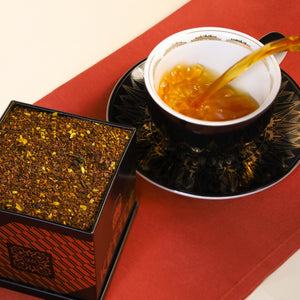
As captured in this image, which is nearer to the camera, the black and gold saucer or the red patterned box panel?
the red patterned box panel

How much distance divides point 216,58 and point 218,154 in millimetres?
186

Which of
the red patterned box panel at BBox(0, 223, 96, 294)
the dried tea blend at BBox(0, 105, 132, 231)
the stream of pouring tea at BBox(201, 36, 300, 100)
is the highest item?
the stream of pouring tea at BBox(201, 36, 300, 100)

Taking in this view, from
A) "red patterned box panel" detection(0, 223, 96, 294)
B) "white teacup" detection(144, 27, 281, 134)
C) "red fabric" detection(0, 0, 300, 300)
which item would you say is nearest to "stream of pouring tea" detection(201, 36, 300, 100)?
"white teacup" detection(144, 27, 281, 134)

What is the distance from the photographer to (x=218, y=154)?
751 mm

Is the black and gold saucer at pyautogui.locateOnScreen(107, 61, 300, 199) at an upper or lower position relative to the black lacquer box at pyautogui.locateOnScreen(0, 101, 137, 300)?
upper

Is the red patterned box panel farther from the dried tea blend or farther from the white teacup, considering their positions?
the white teacup

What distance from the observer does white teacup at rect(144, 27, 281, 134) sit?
750 mm

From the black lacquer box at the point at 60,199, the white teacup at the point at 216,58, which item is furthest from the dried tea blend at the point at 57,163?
the white teacup at the point at 216,58

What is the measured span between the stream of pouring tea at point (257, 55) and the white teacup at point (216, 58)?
1cm

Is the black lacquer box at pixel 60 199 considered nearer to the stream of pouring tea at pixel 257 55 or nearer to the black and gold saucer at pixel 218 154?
the black and gold saucer at pixel 218 154

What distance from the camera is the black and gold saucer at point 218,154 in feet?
2.41

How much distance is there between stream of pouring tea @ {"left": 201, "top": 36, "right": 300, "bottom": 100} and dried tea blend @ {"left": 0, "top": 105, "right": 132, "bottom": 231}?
0.21 m

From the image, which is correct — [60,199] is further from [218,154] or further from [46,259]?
[218,154]

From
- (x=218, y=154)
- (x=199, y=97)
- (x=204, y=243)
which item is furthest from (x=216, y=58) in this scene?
(x=204, y=243)
